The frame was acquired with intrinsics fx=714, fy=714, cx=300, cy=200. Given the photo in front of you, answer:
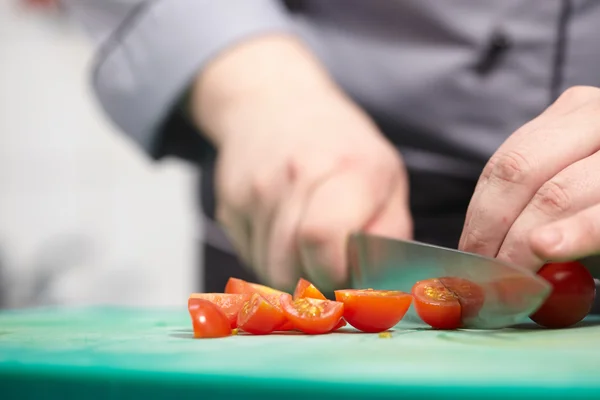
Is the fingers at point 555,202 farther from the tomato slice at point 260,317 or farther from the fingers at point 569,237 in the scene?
the tomato slice at point 260,317

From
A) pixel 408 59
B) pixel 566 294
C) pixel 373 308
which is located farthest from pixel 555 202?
pixel 408 59

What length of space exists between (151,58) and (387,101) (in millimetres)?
534

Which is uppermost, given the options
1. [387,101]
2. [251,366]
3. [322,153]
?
[387,101]

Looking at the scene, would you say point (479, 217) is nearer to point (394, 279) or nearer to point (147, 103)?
point (394, 279)

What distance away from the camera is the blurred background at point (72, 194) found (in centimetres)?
338

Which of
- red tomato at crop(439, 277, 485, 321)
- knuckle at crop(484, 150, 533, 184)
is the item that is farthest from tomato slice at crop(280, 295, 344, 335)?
knuckle at crop(484, 150, 533, 184)

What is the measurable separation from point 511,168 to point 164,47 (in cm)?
98

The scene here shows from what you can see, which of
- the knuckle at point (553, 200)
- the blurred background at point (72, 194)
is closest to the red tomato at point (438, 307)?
the knuckle at point (553, 200)

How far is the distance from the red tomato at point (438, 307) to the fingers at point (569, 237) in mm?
144

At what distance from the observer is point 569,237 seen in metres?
0.70

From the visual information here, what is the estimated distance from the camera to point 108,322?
1.11m

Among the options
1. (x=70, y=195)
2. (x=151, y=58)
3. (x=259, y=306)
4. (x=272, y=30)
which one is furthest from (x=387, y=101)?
(x=70, y=195)

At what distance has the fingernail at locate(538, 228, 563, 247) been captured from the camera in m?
0.68

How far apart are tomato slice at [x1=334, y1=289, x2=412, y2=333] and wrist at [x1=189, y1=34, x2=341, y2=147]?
0.70m
